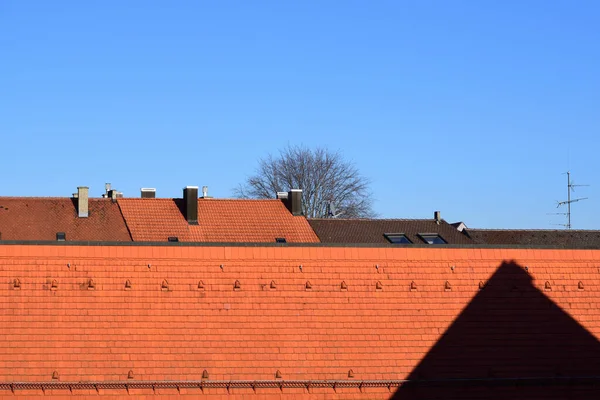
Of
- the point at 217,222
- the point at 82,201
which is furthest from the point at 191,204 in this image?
the point at 82,201

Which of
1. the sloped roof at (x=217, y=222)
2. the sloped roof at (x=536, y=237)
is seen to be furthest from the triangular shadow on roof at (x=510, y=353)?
the sloped roof at (x=536, y=237)

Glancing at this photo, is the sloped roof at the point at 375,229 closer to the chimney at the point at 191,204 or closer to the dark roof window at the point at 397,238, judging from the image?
the dark roof window at the point at 397,238

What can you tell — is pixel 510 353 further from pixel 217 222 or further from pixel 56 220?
pixel 56 220

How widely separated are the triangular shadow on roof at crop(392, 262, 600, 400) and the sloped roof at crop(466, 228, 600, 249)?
32517mm

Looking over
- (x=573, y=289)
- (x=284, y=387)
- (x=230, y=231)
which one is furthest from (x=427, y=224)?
(x=284, y=387)

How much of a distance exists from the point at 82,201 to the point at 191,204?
5.17 m

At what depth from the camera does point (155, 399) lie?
31.5 m

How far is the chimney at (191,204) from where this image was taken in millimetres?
55656

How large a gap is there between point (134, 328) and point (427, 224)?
34.7 m

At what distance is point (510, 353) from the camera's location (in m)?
34.4

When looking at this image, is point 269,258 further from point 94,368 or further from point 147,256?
point 94,368

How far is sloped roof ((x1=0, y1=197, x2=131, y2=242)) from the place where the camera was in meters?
53.5

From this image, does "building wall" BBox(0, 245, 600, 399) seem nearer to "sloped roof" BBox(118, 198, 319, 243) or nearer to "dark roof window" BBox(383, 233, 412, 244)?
"sloped roof" BBox(118, 198, 319, 243)

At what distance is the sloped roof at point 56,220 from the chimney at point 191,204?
307 cm
